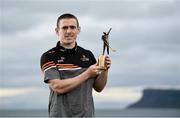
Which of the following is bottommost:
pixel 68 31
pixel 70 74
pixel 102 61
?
pixel 70 74

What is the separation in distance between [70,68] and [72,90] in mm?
209

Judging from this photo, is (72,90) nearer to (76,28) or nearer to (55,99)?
(55,99)

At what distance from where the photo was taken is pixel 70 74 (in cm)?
514

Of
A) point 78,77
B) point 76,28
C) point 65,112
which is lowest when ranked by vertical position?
point 65,112

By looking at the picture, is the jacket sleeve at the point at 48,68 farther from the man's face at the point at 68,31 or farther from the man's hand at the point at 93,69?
the man's hand at the point at 93,69

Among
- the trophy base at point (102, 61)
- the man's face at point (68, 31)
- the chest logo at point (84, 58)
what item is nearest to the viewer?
the trophy base at point (102, 61)

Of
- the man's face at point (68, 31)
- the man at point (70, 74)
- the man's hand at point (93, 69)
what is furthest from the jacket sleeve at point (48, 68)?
the man's hand at point (93, 69)

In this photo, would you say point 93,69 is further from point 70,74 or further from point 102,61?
point 70,74

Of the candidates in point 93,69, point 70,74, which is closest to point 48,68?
point 70,74

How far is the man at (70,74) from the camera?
5.04 metres

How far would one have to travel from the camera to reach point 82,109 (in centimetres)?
509

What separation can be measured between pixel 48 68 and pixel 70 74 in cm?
21

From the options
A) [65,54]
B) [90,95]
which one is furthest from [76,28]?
[90,95]

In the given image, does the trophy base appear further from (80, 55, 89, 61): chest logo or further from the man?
(80, 55, 89, 61): chest logo
